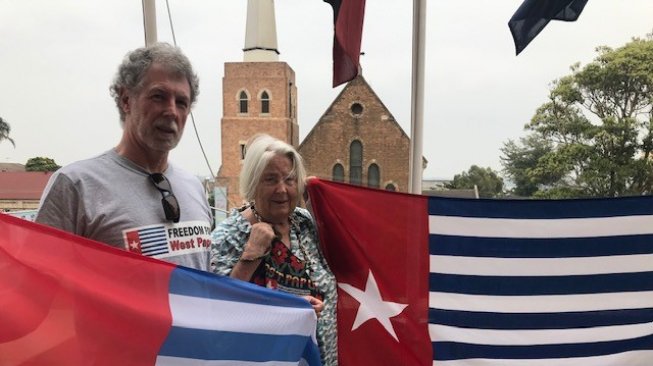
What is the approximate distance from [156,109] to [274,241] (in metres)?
0.76

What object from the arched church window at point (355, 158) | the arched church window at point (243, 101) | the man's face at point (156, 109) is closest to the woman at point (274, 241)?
the man's face at point (156, 109)

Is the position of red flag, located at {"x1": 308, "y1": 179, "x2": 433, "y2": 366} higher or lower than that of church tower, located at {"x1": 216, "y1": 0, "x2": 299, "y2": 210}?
lower

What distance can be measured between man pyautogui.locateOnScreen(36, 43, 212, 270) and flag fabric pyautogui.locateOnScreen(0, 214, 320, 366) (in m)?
0.08

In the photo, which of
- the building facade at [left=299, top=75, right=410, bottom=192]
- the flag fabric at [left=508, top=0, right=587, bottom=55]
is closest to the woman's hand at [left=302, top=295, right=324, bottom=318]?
the flag fabric at [left=508, top=0, right=587, bottom=55]

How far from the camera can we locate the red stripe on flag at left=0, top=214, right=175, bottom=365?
4.77ft

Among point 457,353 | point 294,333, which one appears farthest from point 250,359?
point 457,353

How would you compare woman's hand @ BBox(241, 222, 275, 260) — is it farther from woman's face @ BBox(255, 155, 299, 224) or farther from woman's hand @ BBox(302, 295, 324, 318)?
woman's hand @ BBox(302, 295, 324, 318)

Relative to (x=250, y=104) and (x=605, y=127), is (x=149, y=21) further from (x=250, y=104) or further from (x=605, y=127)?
(x=250, y=104)

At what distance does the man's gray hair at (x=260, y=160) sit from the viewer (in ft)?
7.18

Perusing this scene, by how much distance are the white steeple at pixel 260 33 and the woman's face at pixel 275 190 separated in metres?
38.3

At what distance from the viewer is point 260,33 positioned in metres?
39.2

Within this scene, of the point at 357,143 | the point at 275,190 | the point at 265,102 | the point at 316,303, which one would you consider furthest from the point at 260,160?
the point at 357,143

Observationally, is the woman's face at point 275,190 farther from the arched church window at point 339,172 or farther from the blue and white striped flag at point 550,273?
the arched church window at point 339,172

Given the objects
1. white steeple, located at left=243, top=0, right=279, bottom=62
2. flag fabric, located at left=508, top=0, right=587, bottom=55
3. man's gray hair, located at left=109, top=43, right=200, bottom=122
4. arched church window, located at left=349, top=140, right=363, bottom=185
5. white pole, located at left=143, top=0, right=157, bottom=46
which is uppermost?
white steeple, located at left=243, top=0, right=279, bottom=62
